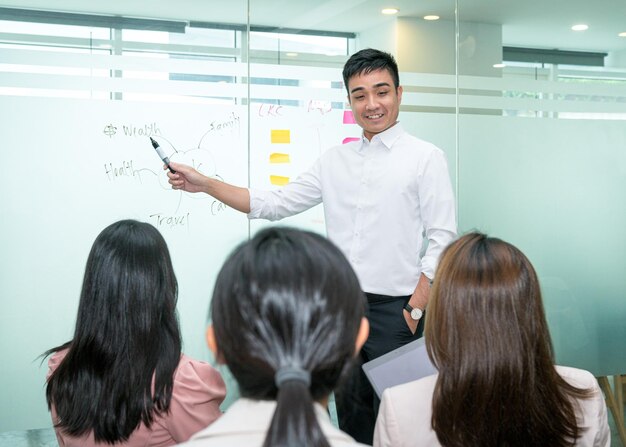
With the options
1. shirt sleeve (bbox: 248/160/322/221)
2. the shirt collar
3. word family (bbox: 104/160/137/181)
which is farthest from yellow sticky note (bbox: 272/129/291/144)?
the shirt collar

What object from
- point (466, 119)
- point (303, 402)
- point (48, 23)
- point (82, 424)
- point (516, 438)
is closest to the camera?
point (303, 402)

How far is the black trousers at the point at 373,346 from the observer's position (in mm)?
→ 2572

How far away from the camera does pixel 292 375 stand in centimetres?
92

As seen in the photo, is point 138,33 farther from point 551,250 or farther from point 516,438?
point 516,438

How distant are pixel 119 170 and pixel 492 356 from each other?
238 centimetres

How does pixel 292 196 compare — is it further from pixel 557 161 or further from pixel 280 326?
pixel 280 326

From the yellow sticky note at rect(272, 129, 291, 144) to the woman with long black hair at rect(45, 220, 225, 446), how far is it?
2.00 m

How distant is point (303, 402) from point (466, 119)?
10.5 ft

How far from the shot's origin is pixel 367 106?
2.66 metres

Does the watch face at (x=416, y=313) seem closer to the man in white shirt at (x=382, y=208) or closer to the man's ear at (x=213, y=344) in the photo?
the man in white shirt at (x=382, y=208)

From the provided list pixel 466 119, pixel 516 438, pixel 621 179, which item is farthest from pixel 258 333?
pixel 621 179

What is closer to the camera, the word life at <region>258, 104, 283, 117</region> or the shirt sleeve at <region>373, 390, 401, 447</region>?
the shirt sleeve at <region>373, 390, 401, 447</region>

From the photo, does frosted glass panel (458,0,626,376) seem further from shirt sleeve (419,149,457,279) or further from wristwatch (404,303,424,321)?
wristwatch (404,303,424,321)

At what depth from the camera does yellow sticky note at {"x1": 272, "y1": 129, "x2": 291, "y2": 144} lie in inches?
145
